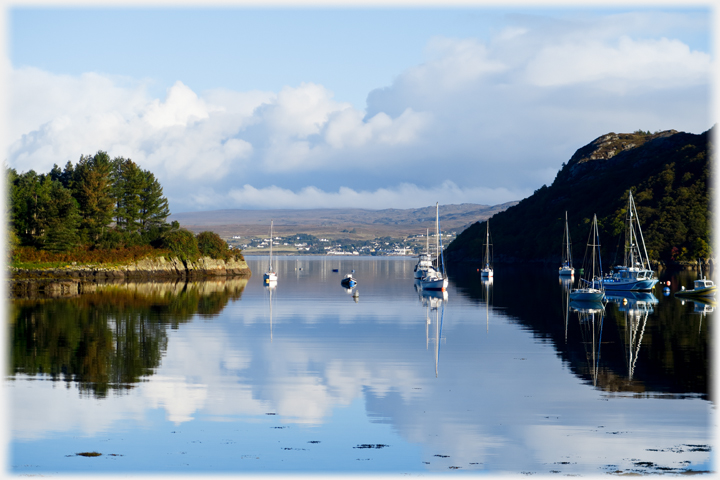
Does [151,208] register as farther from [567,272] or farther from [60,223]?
[567,272]

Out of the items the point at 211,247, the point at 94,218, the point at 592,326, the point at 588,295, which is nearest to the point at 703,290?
the point at 588,295

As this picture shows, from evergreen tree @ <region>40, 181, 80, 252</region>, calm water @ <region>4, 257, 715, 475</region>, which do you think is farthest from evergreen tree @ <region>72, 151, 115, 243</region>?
calm water @ <region>4, 257, 715, 475</region>

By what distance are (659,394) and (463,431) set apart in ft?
27.5

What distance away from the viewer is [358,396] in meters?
23.9

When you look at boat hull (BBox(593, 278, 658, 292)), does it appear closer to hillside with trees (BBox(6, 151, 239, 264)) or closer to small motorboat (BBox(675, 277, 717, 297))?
small motorboat (BBox(675, 277, 717, 297))

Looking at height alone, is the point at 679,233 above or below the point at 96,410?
above

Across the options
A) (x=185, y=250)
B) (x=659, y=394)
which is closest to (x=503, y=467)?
(x=659, y=394)

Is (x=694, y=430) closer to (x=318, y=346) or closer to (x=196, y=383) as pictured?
(x=196, y=383)

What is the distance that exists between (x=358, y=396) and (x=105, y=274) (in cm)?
8573

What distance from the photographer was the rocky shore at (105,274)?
73438mm

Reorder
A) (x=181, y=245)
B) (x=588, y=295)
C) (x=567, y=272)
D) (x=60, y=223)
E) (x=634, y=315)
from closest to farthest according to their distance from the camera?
(x=634, y=315), (x=588, y=295), (x=60, y=223), (x=181, y=245), (x=567, y=272)

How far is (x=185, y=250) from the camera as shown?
118 meters

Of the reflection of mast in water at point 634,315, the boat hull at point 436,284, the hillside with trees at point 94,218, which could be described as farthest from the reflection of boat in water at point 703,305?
the hillside with trees at point 94,218

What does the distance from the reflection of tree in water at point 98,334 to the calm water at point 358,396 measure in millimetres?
183
